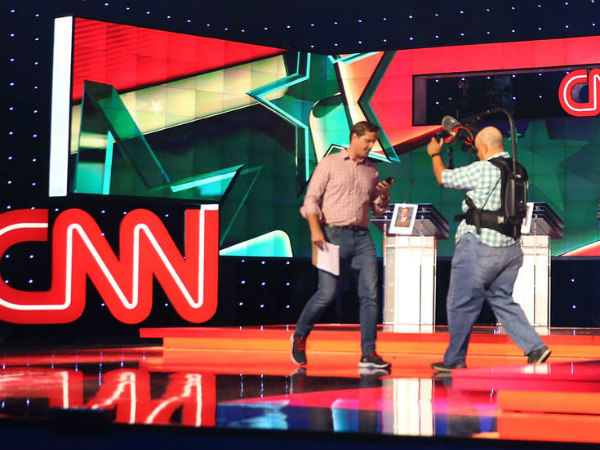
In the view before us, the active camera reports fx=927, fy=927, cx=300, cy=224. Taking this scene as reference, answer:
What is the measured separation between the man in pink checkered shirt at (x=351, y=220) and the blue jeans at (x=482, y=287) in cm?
56

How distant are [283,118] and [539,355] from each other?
6894 millimetres

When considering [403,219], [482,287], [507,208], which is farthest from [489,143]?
[403,219]

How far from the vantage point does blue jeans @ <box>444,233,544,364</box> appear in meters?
5.14

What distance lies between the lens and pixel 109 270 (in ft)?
29.0

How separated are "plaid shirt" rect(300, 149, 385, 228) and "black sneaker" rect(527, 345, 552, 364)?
130cm

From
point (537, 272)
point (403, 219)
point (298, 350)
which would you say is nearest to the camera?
point (298, 350)

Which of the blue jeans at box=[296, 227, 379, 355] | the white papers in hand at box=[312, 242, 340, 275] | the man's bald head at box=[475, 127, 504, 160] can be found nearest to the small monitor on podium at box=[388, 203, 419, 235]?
the blue jeans at box=[296, 227, 379, 355]

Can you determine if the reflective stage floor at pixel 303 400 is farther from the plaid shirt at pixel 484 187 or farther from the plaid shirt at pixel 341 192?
the plaid shirt at pixel 341 192

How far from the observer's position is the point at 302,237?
455 inches

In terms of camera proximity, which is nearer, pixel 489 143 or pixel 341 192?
pixel 489 143

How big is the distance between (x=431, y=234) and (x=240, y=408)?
511 centimetres

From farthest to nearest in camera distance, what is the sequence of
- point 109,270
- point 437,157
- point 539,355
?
point 109,270 < point 437,157 < point 539,355

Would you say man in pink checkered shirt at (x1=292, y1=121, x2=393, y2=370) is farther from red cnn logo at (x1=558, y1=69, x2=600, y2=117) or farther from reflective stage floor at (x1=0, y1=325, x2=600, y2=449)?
red cnn logo at (x1=558, y1=69, x2=600, y2=117)

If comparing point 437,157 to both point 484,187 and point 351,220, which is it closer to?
point 484,187
